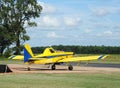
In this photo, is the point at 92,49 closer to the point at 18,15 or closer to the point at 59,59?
the point at 18,15

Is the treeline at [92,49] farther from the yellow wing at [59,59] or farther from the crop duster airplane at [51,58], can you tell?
the yellow wing at [59,59]

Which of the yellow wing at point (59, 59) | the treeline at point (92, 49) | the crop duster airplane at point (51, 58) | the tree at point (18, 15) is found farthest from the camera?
the treeline at point (92, 49)

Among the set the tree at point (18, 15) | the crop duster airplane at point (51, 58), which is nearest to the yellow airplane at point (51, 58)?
the crop duster airplane at point (51, 58)

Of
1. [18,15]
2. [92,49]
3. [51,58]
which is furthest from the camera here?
[92,49]

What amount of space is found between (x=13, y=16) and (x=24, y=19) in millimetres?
2402

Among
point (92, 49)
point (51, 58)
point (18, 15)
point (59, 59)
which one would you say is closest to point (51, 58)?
point (51, 58)

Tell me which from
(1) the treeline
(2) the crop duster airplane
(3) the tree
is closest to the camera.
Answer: (2) the crop duster airplane

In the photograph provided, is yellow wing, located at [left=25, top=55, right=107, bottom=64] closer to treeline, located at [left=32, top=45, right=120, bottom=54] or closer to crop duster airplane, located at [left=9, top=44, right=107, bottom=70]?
crop duster airplane, located at [left=9, top=44, right=107, bottom=70]

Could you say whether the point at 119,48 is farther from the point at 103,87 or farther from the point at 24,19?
the point at 103,87

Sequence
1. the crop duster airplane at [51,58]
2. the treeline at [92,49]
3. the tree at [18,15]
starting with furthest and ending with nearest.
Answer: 1. the treeline at [92,49]
2. the tree at [18,15]
3. the crop duster airplane at [51,58]

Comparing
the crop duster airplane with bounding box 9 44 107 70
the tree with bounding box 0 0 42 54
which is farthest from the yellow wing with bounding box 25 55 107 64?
the tree with bounding box 0 0 42 54

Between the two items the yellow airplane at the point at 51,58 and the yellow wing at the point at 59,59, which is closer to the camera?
the yellow wing at the point at 59,59

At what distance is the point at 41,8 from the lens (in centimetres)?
8762

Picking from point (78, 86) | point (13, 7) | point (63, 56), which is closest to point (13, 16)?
point (13, 7)
